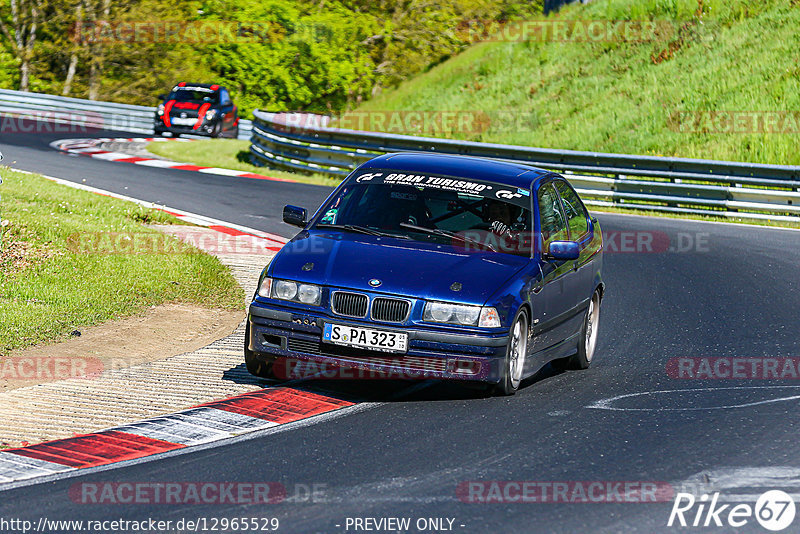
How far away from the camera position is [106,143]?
30328 millimetres

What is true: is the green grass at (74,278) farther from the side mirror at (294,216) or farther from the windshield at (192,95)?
the windshield at (192,95)

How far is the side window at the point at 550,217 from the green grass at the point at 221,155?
1426 centimetres

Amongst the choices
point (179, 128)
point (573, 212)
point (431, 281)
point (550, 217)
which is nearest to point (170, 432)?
point (431, 281)

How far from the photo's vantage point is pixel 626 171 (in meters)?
22.1

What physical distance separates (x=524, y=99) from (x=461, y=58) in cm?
641

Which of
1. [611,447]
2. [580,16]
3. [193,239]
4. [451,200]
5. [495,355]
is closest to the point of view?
[611,447]

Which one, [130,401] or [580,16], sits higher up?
[580,16]

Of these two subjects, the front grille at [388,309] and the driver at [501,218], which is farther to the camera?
the driver at [501,218]

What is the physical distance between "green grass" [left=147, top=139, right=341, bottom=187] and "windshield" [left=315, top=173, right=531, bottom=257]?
48.0 ft

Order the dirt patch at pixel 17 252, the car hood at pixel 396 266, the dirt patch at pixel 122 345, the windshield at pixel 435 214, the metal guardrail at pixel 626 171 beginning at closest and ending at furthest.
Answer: the car hood at pixel 396 266, the dirt patch at pixel 122 345, the windshield at pixel 435 214, the dirt patch at pixel 17 252, the metal guardrail at pixel 626 171

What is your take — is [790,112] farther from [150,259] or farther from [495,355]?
[495,355]

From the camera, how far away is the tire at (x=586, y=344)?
9.47 m

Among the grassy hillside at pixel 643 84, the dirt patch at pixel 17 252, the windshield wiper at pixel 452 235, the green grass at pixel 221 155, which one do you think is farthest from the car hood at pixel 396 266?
the grassy hillside at pixel 643 84

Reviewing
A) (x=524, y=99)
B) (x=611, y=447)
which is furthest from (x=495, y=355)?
(x=524, y=99)
